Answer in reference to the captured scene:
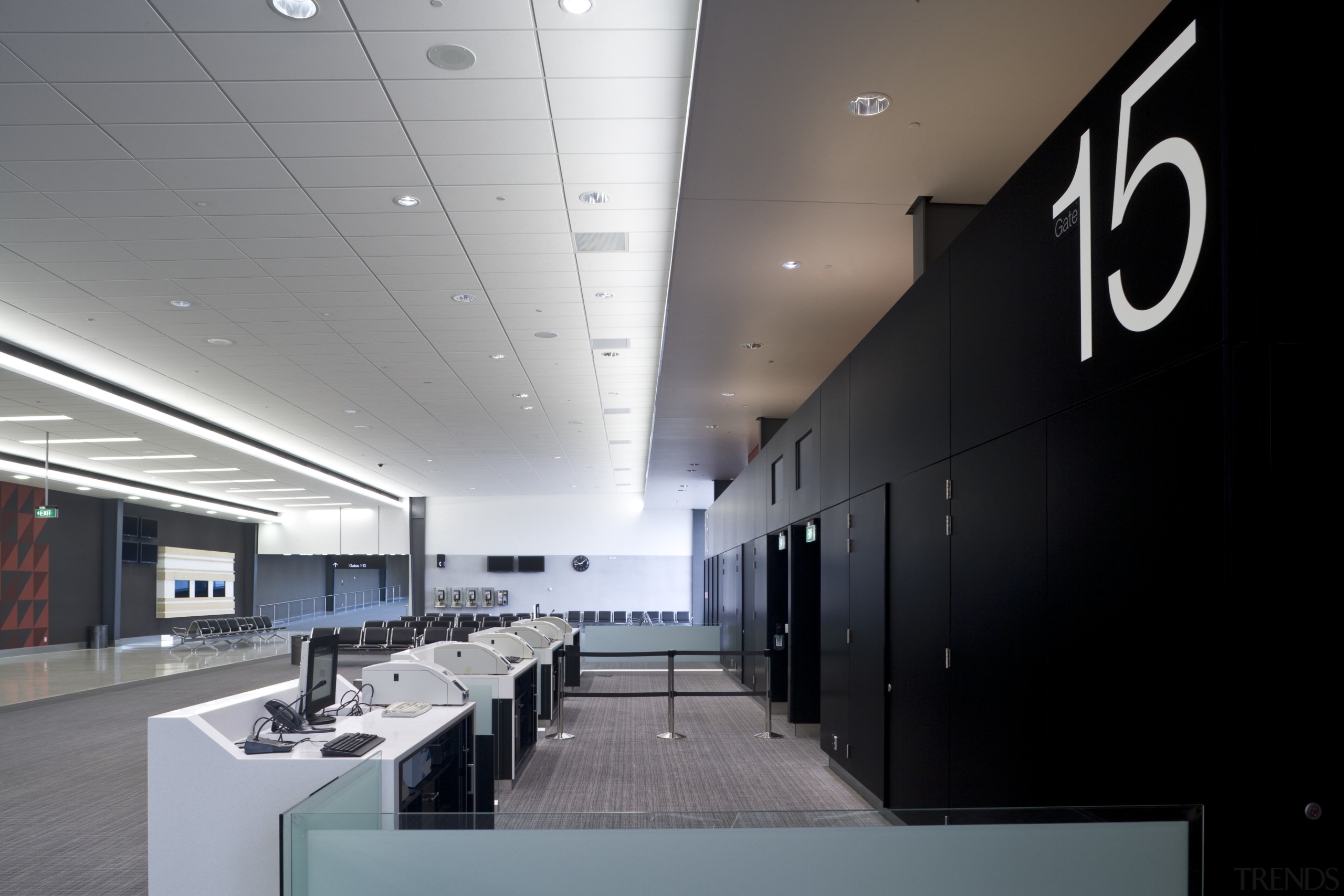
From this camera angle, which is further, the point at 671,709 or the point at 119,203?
the point at 671,709

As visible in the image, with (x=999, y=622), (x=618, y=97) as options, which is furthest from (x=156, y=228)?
(x=999, y=622)

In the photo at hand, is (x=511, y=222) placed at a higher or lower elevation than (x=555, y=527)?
higher

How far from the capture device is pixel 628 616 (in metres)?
25.2

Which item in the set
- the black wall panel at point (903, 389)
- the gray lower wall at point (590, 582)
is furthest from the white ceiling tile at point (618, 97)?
the gray lower wall at point (590, 582)

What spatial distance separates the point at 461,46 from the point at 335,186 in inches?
74.8

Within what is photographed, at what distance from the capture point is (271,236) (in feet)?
21.7

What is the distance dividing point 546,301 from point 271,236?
254 cm

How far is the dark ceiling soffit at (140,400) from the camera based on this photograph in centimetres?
970

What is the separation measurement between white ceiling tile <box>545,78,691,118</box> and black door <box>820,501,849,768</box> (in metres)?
2.98

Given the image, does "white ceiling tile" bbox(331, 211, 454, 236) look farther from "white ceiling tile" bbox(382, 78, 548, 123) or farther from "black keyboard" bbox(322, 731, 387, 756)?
"black keyboard" bbox(322, 731, 387, 756)

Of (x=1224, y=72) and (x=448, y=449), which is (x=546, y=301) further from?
(x=448, y=449)

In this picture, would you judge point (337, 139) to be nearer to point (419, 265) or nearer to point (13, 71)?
point (13, 71)

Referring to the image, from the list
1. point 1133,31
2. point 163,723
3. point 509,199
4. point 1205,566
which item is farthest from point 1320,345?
point 509,199

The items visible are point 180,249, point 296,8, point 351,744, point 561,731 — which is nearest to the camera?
point 351,744
